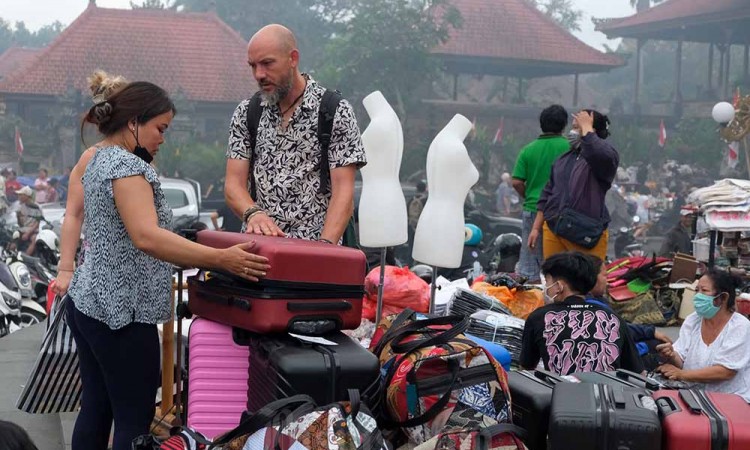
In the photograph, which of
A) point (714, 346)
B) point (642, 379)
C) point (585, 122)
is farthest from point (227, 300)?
point (585, 122)

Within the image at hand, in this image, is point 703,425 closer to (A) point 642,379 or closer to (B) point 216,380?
(A) point 642,379

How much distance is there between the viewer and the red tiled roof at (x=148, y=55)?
3412 cm

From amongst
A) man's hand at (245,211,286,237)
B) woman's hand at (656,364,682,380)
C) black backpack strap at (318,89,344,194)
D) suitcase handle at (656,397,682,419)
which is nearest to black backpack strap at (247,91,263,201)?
black backpack strap at (318,89,344,194)

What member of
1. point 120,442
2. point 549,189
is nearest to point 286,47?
point 120,442

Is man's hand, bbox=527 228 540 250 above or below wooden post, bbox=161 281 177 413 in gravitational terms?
above

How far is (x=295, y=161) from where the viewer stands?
409cm

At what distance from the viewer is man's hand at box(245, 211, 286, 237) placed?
3.84 m

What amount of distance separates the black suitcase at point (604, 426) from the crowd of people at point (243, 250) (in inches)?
41.5

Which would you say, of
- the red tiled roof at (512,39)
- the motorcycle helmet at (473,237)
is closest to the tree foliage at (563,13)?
the red tiled roof at (512,39)

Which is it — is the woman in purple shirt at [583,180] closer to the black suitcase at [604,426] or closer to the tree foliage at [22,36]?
the black suitcase at [604,426]

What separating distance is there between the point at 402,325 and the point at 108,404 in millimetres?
1056

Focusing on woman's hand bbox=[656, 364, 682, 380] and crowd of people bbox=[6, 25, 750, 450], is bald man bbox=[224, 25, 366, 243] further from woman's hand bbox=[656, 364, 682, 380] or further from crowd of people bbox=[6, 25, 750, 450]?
woman's hand bbox=[656, 364, 682, 380]

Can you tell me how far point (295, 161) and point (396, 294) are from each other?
2.24m

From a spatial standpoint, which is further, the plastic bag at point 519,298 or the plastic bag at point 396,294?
the plastic bag at point 519,298
